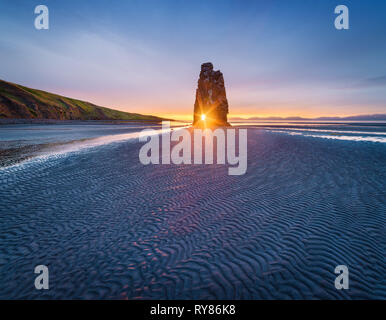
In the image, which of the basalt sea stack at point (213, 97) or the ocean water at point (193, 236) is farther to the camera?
the basalt sea stack at point (213, 97)

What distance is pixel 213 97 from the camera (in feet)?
220

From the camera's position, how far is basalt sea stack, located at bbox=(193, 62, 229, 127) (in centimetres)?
6656

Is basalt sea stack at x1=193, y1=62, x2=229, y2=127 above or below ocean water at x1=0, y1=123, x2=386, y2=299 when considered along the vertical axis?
above

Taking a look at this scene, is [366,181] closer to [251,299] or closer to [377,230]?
[377,230]

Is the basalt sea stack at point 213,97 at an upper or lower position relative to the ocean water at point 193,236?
upper

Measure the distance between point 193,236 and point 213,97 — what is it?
68047mm

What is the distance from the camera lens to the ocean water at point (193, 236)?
328 centimetres

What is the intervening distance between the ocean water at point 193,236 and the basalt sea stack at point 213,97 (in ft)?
197

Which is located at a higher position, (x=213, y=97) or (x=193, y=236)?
(x=213, y=97)

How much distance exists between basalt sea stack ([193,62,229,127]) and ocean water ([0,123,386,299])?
60087mm

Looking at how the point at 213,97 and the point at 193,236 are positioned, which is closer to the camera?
the point at 193,236
